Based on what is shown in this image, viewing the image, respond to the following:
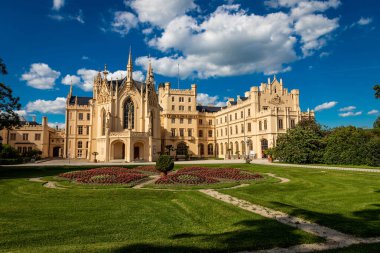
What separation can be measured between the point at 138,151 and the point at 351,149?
34.7 metres

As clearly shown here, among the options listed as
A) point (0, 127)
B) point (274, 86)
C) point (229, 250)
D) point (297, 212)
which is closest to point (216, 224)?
point (229, 250)

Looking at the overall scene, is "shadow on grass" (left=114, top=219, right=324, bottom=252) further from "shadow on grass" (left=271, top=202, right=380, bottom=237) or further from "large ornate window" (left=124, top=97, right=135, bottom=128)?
"large ornate window" (left=124, top=97, right=135, bottom=128)

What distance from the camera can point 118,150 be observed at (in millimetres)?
49844

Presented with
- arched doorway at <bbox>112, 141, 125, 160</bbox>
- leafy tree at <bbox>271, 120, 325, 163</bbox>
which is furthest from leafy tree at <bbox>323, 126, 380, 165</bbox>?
arched doorway at <bbox>112, 141, 125, 160</bbox>

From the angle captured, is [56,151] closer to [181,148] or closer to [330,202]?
[181,148]

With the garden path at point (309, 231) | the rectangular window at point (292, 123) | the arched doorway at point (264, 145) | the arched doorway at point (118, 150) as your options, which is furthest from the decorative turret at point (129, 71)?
the garden path at point (309, 231)

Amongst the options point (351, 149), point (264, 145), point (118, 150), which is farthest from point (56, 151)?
point (351, 149)

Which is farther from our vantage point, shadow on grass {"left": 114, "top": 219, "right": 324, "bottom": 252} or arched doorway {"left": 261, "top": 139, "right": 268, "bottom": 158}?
arched doorway {"left": 261, "top": 139, "right": 268, "bottom": 158}

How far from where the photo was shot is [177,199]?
13055mm

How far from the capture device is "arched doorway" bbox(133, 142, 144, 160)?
5025cm

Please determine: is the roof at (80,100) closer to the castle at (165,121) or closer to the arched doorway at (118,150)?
the castle at (165,121)

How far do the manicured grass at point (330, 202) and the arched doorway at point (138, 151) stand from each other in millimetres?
35961

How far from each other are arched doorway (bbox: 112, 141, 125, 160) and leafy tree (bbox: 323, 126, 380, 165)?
33372 mm

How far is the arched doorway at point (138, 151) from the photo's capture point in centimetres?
5025
